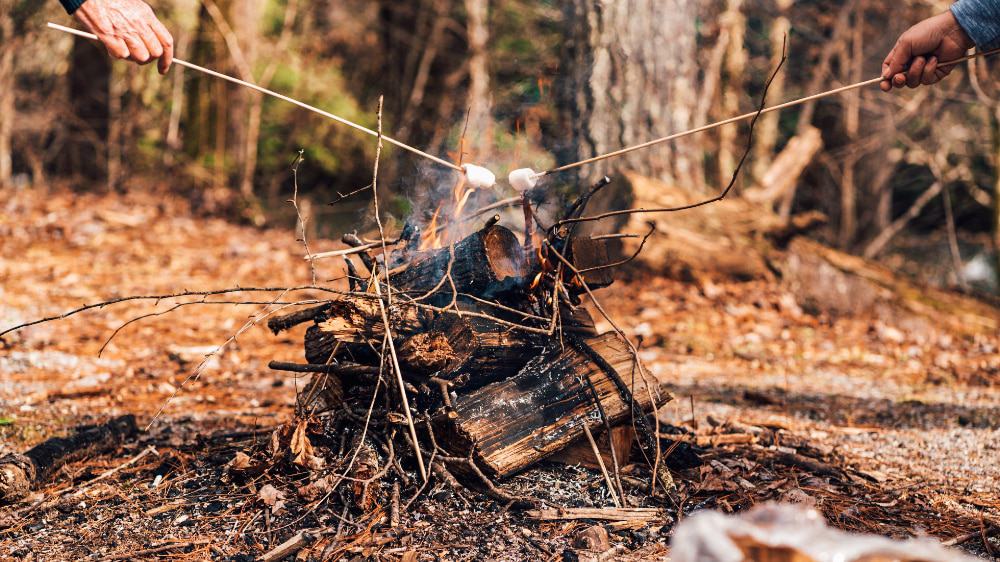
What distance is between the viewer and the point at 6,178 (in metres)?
10.1

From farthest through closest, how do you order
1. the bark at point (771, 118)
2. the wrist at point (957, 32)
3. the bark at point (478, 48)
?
the bark at point (478, 48), the bark at point (771, 118), the wrist at point (957, 32)

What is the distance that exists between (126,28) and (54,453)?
1.70 m

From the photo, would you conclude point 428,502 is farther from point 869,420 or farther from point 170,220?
point 170,220

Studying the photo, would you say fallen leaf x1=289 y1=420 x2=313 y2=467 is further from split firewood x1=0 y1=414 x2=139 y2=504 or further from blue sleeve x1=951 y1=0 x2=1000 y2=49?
blue sleeve x1=951 y1=0 x2=1000 y2=49

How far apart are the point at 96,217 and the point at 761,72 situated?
1154cm

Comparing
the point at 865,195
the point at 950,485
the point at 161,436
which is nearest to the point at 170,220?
the point at 161,436

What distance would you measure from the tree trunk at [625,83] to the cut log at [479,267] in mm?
4169

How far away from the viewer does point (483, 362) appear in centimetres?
283

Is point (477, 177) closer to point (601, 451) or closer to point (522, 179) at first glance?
point (522, 179)

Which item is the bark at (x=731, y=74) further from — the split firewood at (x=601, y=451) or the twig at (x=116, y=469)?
the twig at (x=116, y=469)

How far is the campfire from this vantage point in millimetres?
2643

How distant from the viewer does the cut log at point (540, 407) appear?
8.55ft

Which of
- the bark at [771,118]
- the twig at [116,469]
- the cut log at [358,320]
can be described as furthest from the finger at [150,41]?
the bark at [771,118]

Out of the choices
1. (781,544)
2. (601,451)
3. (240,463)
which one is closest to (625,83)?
(601,451)
